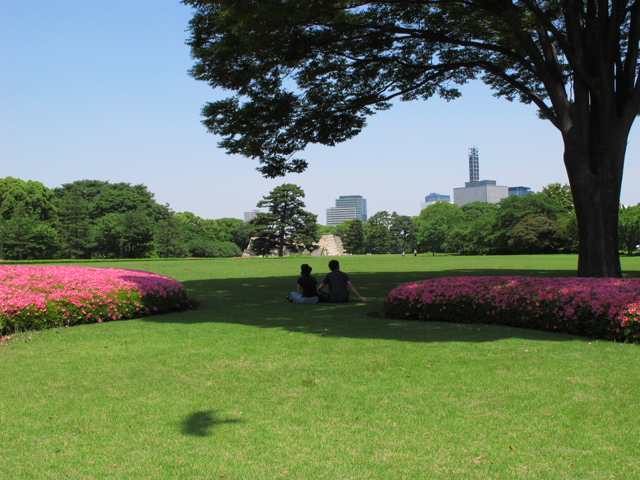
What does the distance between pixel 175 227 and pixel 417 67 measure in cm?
6702

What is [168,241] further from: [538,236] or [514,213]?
[538,236]

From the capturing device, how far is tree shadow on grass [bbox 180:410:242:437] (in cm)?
375

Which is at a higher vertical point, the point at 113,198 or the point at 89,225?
the point at 113,198

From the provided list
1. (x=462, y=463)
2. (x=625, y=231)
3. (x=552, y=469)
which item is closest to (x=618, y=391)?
(x=552, y=469)

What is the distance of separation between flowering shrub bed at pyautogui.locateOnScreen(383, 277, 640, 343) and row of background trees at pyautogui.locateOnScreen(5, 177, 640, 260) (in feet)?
177

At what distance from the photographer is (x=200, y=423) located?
393 centimetres

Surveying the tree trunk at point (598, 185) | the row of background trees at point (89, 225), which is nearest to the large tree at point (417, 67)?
the tree trunk at point (598, 185)

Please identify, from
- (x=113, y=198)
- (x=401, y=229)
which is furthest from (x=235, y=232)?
(x=113, y=198)

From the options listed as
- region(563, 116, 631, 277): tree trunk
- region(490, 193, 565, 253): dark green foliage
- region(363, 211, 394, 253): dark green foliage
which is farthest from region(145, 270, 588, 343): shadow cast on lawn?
region(363, 211, 394, 253): dark green foliage

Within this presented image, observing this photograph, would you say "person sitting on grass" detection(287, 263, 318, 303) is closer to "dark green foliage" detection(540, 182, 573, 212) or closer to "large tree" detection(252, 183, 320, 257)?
"large tree" detection(252, 183, 320, 257)

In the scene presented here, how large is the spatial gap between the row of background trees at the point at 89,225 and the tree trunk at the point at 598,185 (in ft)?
195

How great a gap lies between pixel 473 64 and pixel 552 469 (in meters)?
13.9

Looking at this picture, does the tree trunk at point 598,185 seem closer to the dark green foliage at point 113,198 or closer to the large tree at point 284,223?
the large tree at point 284,223

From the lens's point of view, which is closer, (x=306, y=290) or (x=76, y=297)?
(x=76, y=297)
